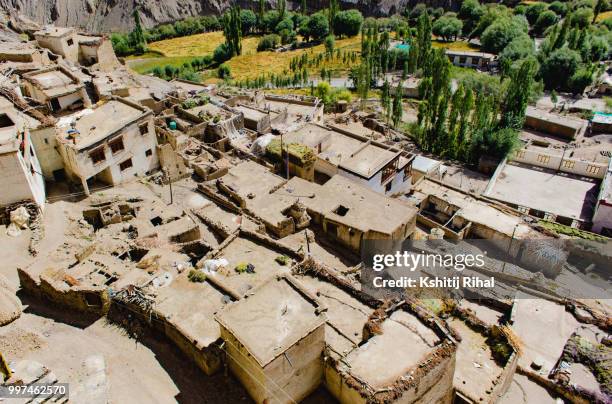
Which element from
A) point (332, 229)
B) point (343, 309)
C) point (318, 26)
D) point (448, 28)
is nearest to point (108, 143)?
point (332, 229)

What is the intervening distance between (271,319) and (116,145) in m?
23.2

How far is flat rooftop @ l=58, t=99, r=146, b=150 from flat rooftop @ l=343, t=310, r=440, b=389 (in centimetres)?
2528

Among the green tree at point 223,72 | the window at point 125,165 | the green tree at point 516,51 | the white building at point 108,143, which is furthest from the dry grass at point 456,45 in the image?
the window at point 125,165

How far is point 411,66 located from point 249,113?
168 feet

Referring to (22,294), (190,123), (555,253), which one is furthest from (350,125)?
(22,294)

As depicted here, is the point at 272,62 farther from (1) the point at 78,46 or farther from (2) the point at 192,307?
(2) the point at 192,307

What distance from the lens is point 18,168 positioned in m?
30.7

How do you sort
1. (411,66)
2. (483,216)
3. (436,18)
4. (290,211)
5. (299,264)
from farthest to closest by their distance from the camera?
(436,18)
(411,66)
(483,216)
(290,211)
(299,264)

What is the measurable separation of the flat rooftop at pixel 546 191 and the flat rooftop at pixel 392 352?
33428 mm

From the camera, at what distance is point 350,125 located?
63.9m

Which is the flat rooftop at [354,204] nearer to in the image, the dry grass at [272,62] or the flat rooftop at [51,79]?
the flat rooftop at [51,79]

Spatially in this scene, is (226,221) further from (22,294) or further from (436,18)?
(436,18)

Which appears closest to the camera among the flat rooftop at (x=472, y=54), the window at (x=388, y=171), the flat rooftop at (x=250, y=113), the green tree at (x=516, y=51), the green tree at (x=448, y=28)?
the window at (x=388, y=171)

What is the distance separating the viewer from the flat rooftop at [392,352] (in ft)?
66.5
